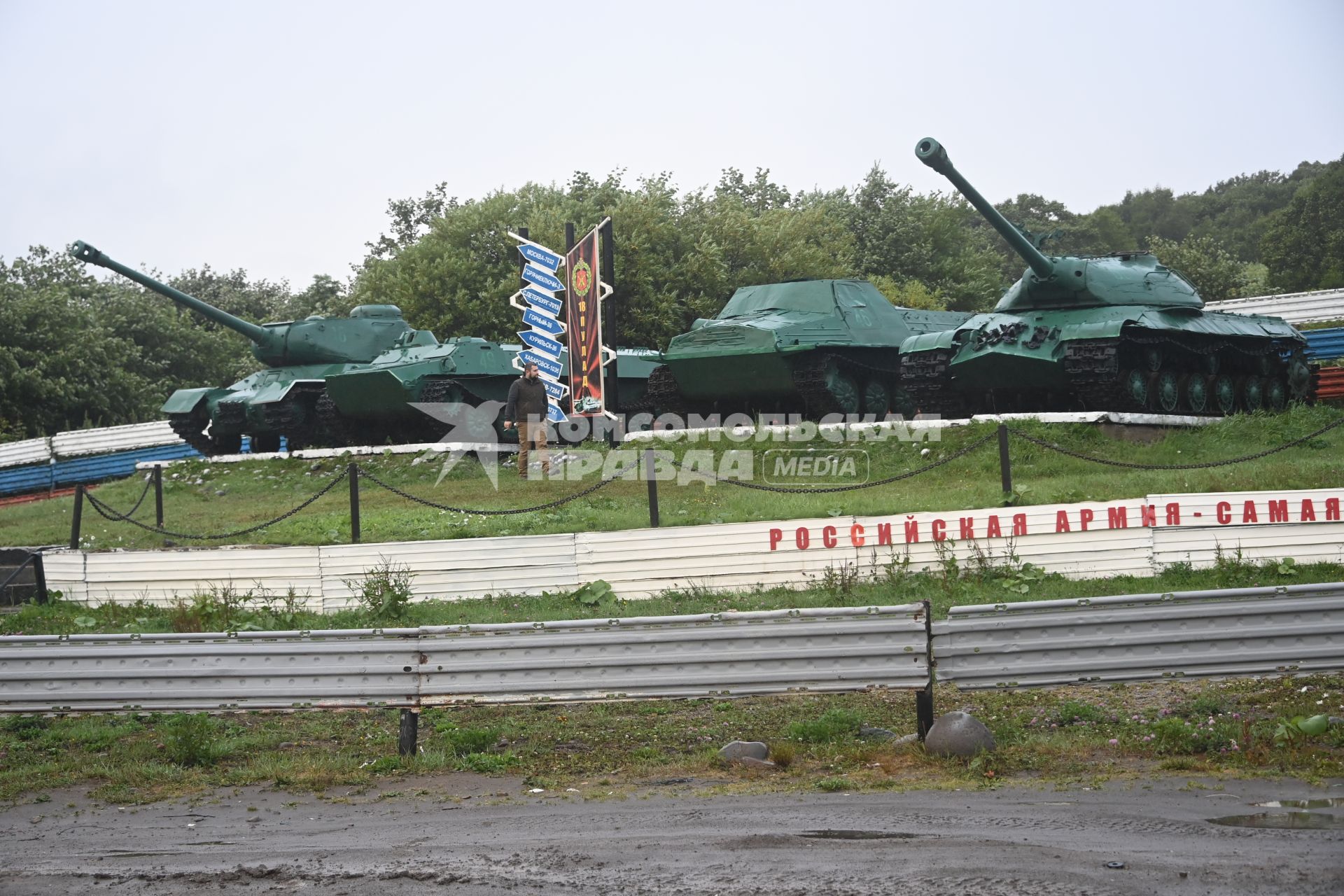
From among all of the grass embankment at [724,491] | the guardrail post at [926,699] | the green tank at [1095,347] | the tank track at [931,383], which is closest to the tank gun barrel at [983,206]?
the green tank at [1095,347]

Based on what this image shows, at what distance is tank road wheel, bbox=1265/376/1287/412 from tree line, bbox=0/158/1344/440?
359 inches

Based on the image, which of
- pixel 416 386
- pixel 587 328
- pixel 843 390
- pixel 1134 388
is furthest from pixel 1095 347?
pixel 416 386

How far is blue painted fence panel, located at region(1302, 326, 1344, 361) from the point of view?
89.5ft

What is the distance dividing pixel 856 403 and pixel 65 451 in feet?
66.8

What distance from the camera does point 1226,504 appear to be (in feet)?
36.6

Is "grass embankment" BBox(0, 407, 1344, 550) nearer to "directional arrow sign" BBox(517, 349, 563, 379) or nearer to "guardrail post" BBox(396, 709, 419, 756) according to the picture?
"directional arrow sign" BBox(517, 349, 563, 379)

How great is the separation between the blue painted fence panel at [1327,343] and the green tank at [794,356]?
28.6 feet

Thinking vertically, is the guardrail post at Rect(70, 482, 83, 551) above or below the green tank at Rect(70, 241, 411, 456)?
below

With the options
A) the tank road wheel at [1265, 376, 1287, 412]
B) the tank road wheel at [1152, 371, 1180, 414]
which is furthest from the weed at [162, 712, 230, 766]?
the tank road wheel at [1265, 376, 1287, 412]

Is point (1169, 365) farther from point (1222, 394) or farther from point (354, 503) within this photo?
point (354, 503)

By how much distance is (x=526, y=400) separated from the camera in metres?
17.8

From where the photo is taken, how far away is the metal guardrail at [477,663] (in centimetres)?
708

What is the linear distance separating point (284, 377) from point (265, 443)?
A: 87.3 inches

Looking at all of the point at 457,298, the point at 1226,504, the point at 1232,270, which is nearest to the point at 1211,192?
the point at 1232,270
